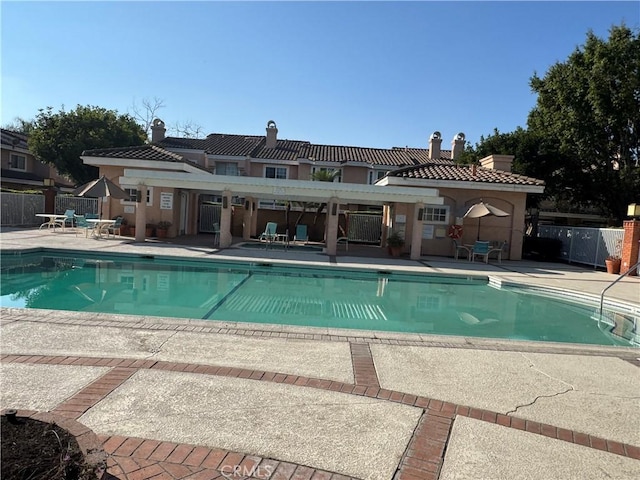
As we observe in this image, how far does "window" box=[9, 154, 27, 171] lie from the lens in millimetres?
35031

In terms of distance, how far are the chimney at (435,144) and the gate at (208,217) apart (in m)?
17.1

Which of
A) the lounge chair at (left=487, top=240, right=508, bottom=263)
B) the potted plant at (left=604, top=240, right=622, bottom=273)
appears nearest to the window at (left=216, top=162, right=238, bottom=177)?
the lounge chair at (left=487, top=240, right=508, bottom=263)

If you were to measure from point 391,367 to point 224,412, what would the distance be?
7.22ft

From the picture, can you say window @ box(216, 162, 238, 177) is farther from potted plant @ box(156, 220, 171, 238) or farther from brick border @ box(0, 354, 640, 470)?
brick border @ box(0, 354, 640, 470)

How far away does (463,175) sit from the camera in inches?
805

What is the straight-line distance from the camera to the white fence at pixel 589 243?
1772cm

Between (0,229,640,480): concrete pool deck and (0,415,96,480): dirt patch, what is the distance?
0.55m

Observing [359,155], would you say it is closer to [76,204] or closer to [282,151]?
[282,151]

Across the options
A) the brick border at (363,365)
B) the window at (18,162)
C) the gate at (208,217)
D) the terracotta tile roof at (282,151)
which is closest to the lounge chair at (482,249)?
the brick border at (363,365)

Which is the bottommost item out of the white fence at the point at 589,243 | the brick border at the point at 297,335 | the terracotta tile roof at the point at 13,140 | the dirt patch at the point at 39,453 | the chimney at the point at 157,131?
the brick border at the point at 297,335

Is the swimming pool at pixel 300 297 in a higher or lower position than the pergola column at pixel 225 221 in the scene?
lower

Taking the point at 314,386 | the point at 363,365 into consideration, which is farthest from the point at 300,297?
the point at 314,386

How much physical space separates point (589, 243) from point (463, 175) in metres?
6.43

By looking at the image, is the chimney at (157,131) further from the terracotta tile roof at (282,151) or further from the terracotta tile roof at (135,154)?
the terracotta tile roof at (135,154)
